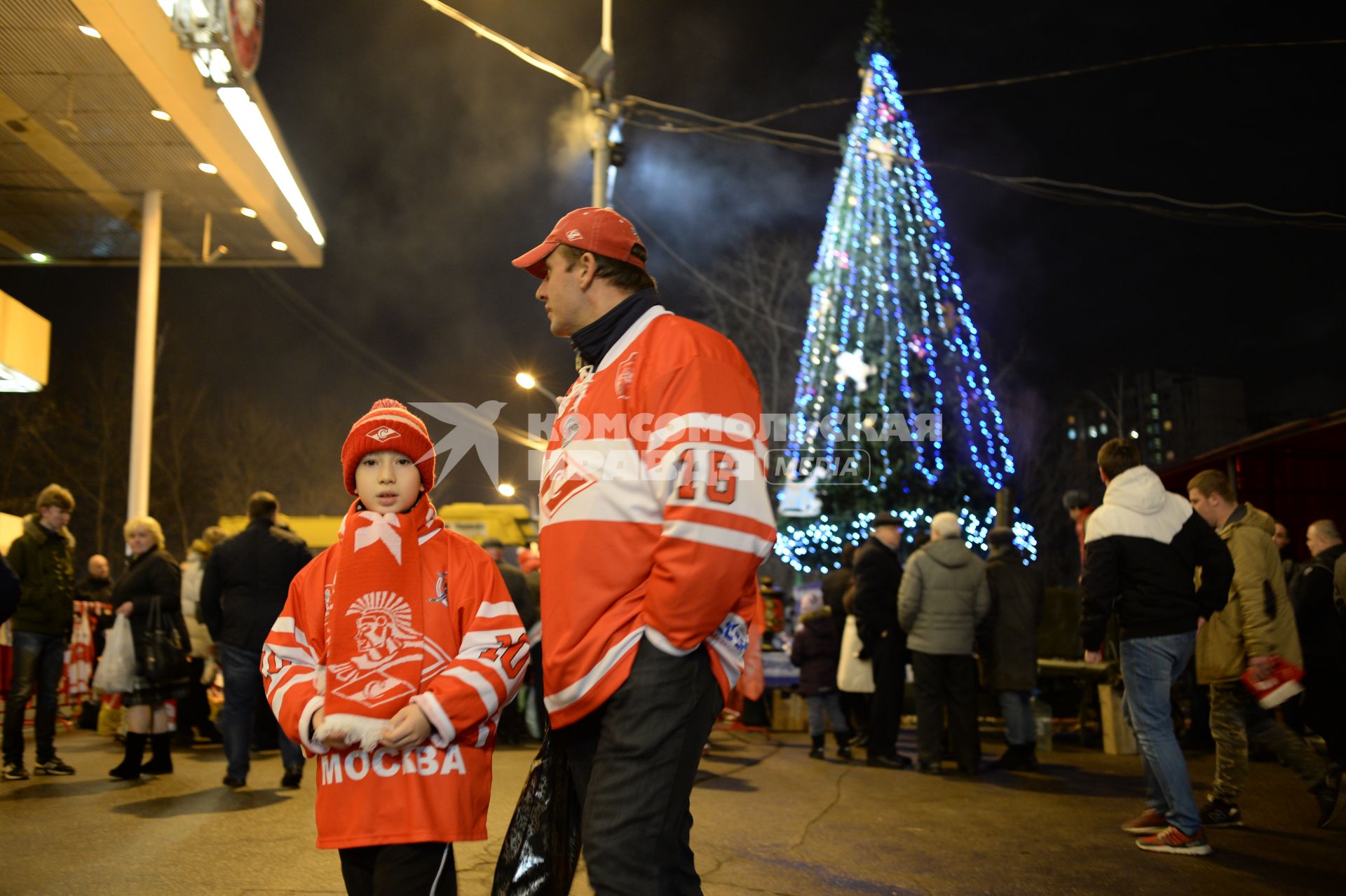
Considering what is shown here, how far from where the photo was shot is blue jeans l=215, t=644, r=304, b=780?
848 centimetres

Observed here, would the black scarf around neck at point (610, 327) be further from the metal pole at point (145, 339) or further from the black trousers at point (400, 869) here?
the metal pole at point (145, 339)

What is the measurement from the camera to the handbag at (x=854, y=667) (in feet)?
35.2

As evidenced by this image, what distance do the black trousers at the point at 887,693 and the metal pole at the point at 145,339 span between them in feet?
35.1

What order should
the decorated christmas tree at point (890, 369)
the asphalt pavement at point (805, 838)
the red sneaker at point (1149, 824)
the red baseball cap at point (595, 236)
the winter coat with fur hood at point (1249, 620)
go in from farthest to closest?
the decorated christmas tree at point (890, 369)
the winter coat with fur hood at point (1249, 620)
the red sneaker at point (1149, 824)
the asphalt pavement at point (805, 838)
the red baseball cap at point (595, 236)

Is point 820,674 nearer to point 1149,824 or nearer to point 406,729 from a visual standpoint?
point 1149,824

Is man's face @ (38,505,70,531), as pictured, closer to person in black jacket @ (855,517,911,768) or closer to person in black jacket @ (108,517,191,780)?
person in black jacket @ (108,517,191,780)

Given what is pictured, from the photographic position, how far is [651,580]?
2453mm

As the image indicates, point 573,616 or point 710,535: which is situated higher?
point 710,535

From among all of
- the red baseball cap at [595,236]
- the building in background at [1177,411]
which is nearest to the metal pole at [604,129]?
the red baseball cap at [595,236]

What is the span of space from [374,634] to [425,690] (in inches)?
7.9

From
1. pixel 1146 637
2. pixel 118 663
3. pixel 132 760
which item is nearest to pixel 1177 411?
pixel 1146 637

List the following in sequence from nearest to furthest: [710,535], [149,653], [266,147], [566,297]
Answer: [710,535]
[566,297]
[149,653]
[266,147]

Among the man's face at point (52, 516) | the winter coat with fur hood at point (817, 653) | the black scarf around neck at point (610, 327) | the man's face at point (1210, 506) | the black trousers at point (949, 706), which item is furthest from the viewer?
the winter coat with fur hood at point (817, 653)

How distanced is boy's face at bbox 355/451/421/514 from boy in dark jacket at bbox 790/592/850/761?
8131 mm
